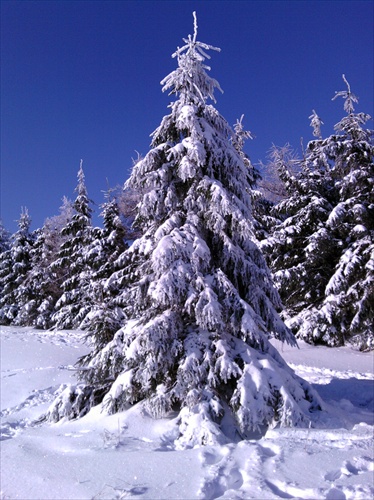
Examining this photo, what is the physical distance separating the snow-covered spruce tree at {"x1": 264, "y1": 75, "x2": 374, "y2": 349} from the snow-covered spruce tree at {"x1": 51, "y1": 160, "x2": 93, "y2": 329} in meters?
12.1

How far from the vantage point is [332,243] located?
18328 millimetres

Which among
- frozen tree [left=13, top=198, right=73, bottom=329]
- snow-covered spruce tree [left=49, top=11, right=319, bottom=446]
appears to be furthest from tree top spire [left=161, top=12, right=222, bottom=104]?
frozen tree [left=13, top=198, right=73, bottom=329]

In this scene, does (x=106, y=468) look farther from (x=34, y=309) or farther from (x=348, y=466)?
(x=34, y=309)

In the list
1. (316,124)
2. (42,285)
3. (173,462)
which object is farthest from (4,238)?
(173,462)

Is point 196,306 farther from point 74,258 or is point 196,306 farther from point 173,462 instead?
point 74,258

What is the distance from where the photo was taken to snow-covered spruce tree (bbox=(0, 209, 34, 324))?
3130 cm

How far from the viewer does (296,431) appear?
5426 mm

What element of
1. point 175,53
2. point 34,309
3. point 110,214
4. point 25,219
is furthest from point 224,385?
point 25,219

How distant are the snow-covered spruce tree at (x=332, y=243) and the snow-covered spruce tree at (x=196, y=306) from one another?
367 inches

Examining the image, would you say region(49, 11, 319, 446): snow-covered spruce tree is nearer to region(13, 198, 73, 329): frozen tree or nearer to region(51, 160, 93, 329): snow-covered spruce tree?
region(51, 160, 93, 329): snow-covered spruce tree

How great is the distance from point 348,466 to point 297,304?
15.4 meters

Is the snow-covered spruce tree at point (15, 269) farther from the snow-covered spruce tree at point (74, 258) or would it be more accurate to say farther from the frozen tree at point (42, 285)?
the snow-covered spruce tree at point (74, 258)

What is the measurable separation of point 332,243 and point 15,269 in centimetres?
2494

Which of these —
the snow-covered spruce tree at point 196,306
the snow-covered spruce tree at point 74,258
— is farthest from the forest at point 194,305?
the snow-covered spruce tree at point 74,258
